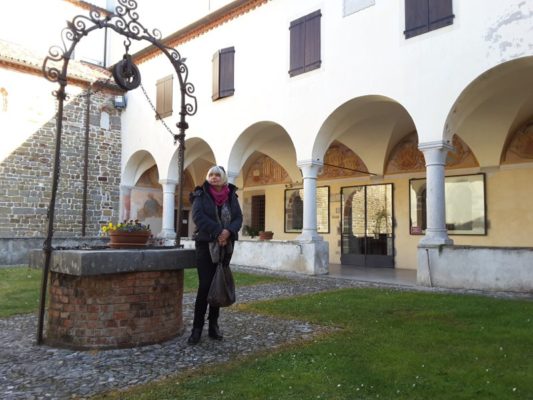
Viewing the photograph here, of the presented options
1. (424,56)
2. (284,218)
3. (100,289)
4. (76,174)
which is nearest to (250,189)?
(284,218)

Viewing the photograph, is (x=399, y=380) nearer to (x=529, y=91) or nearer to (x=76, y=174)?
(x=529, y=91)

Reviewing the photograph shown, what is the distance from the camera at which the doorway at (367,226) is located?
44.3ft

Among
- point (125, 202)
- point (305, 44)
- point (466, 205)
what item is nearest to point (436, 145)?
point (466, 205)

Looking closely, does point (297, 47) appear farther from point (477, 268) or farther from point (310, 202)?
point (477, 268)

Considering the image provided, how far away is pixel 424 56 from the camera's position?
9.00 m

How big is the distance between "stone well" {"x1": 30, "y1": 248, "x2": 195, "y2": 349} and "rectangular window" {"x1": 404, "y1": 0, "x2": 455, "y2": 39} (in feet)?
23.7

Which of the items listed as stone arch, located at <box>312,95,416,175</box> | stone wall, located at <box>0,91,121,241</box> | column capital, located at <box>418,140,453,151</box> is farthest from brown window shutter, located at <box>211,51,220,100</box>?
column capital, located at <box>418,140,453,151</box>

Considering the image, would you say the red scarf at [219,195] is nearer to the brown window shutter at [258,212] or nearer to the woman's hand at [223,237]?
the woman's hand at [223,237]

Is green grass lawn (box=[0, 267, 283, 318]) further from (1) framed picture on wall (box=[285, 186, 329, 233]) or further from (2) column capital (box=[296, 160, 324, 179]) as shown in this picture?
(1) framed picture on wall (box=[285, 186, 329, 233])

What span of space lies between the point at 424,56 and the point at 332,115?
2471 mm

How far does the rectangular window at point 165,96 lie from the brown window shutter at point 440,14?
→ 9250 mm

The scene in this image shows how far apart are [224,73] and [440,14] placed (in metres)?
6.57

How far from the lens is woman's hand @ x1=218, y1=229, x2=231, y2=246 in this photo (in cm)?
423

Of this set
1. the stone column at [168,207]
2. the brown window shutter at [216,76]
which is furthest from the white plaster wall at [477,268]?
the stone column at [168,207]
